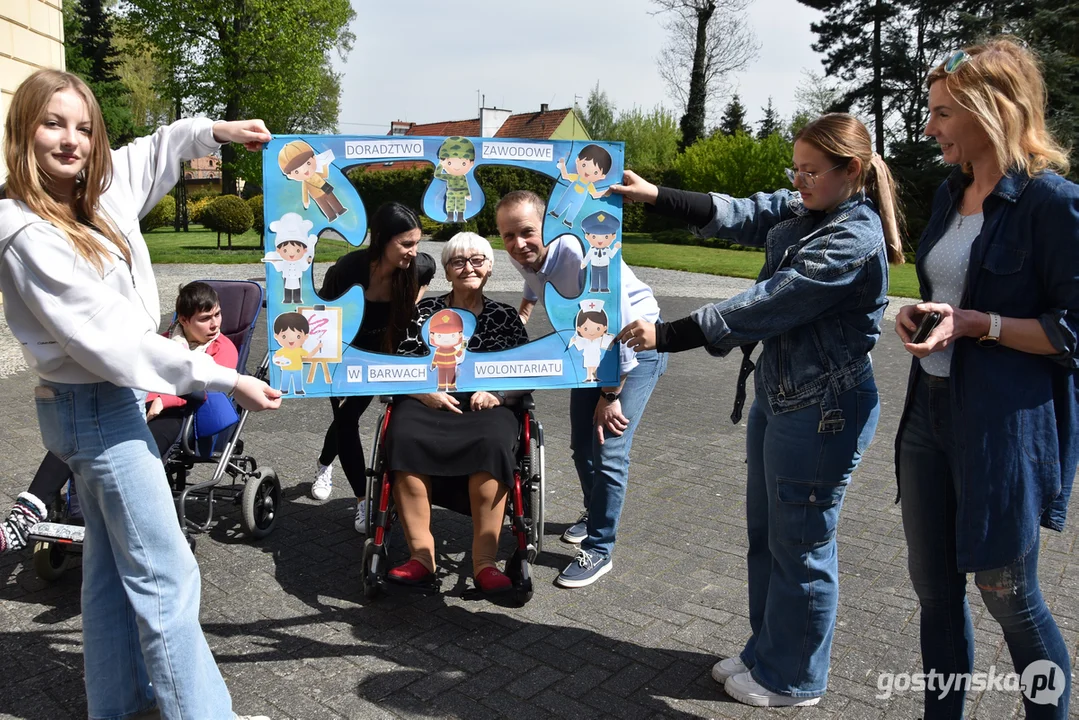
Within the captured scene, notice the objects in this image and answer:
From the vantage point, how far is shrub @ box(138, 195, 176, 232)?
3293cm

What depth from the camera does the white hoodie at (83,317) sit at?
7.46 ft

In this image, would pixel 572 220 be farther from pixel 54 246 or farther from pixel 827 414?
pixel 54 246

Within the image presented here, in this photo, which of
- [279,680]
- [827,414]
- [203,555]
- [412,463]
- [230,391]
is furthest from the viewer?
[203,555]

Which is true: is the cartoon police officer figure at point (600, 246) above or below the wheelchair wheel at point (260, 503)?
above

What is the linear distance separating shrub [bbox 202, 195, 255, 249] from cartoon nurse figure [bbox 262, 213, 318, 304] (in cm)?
2150

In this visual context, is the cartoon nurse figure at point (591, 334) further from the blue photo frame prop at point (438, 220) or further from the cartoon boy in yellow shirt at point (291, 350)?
the cartoon boy in yellow shirt at point (291, 350)

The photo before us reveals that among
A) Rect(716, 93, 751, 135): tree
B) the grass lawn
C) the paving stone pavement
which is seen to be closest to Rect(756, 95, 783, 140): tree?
Rect(716, 93, 751, 135): tree

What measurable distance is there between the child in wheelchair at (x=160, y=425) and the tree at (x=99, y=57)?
39.6 m

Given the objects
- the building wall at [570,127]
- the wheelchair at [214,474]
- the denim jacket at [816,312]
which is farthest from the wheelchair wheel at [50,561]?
the building wall at [570,127]

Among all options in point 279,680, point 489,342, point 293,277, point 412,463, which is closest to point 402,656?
point 279,680

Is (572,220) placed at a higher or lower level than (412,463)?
higher

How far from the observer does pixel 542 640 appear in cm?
360

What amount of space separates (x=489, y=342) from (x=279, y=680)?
1.53 m

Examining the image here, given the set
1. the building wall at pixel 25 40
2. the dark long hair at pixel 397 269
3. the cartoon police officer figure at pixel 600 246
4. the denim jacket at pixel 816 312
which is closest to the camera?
the denim jacket at pixel 816 312
